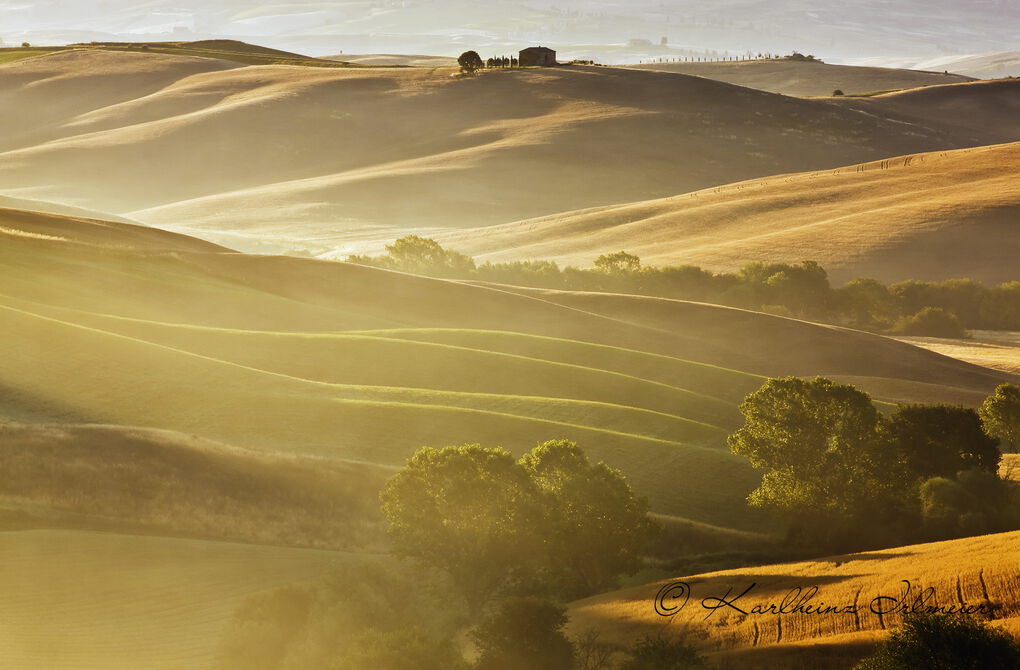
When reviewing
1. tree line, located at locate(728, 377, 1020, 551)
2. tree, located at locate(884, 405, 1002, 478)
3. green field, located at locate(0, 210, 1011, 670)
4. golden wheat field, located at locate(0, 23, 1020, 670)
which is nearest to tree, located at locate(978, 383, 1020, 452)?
golden wheat field, located at locate(0, 23, 1020, 670)

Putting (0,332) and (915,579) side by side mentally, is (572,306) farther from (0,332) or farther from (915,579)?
(915,579)

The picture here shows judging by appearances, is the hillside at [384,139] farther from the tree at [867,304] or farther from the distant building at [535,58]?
the tree at [867,304]

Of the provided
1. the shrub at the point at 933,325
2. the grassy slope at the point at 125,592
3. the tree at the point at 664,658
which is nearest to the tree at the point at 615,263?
the shrub at the point at 933,325

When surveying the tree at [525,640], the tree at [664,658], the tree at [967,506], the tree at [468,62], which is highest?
the tree at [468,62]

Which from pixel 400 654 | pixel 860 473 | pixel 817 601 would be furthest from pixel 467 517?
pixel 860 473

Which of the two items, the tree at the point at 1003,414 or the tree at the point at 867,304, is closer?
the tree at the point at 1003,414

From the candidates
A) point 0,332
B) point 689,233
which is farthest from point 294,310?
point 689,233
